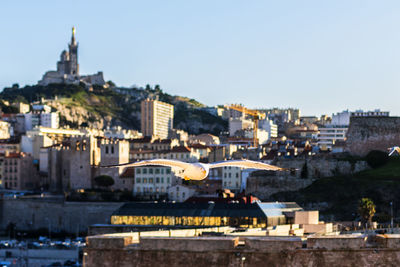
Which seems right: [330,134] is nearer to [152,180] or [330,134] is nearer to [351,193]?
[152,180]

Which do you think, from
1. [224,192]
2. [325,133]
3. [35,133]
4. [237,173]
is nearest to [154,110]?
[325,133]

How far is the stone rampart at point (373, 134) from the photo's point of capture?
329 feet

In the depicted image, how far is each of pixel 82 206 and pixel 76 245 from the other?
1933 centimetres

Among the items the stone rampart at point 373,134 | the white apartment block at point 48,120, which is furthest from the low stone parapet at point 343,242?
the white apartment block at point 48,120

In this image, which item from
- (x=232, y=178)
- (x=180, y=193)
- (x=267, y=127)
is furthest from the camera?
(x=267, y=127)

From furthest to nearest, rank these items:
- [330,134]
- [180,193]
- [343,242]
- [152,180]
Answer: [330,134] → [152,180] → [180,193] → [343,242]

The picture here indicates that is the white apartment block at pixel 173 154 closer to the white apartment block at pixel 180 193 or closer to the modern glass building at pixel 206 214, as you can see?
the white apartment block at pixel 180 193

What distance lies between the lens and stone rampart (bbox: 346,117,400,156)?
100188mm

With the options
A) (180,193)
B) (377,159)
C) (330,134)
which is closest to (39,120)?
(330,134)

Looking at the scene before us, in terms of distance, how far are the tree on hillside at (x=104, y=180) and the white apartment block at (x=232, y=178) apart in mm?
13759

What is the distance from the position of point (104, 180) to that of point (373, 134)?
32547mm

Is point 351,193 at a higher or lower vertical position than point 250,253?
lower

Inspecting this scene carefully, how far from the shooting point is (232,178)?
105 meters

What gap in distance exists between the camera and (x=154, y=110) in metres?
196
